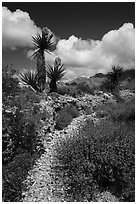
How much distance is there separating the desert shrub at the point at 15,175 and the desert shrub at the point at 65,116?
273 cm

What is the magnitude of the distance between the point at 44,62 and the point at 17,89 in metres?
6.31

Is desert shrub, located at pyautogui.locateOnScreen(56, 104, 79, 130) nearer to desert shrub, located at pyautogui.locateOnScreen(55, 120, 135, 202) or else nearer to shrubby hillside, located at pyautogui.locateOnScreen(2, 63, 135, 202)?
shrubby hillside, located at pyautogui.locateOnScreen(2, 63, 135, 202)

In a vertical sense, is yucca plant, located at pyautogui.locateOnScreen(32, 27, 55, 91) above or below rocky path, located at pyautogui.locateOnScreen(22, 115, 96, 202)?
above

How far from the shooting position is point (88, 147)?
22.6 feet

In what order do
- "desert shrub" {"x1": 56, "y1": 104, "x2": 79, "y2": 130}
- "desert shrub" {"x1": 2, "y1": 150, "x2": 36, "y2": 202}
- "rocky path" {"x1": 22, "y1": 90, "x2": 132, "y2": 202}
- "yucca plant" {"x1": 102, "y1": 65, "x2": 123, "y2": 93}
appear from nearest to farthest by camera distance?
1. "desert shrub" {"x1": 2, "y1": 150, "x2": 36, "y2": 202}
2. "rocky path" {"x1": 22, "y1": 90, "x2": 132, "y2": 202}
3. "desert shrub" {"x1": 56, "y1": 104, "x2": 79, "y2": 130}
4. "yucca plant" {"x1": 102, "y1": 65, "x2": 123, "y2": 93}

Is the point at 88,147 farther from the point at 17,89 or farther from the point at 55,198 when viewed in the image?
the point at 17,89

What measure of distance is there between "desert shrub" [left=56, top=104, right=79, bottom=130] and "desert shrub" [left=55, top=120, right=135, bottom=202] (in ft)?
7.17

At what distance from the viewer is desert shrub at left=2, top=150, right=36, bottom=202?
575 centimetres

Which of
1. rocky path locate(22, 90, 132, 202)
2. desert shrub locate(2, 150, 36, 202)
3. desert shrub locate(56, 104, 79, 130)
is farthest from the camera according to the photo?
desert shrub locate(56, 104, 79, 130)

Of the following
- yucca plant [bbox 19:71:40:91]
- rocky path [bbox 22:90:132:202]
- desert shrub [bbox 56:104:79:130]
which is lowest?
rocky path [bbox 22:90:132:202]

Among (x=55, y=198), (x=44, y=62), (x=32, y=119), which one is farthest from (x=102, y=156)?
(x=44, y=62)

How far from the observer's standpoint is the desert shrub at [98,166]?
5904 millimetres

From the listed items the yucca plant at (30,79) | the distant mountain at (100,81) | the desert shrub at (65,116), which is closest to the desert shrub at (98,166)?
the desert shrub at (65,116)

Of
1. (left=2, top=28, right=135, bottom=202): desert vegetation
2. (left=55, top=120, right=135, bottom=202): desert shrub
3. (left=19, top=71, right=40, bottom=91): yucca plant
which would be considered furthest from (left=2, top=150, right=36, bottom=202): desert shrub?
(left=19, top=71, right=40, bottom=91): yucca plant
